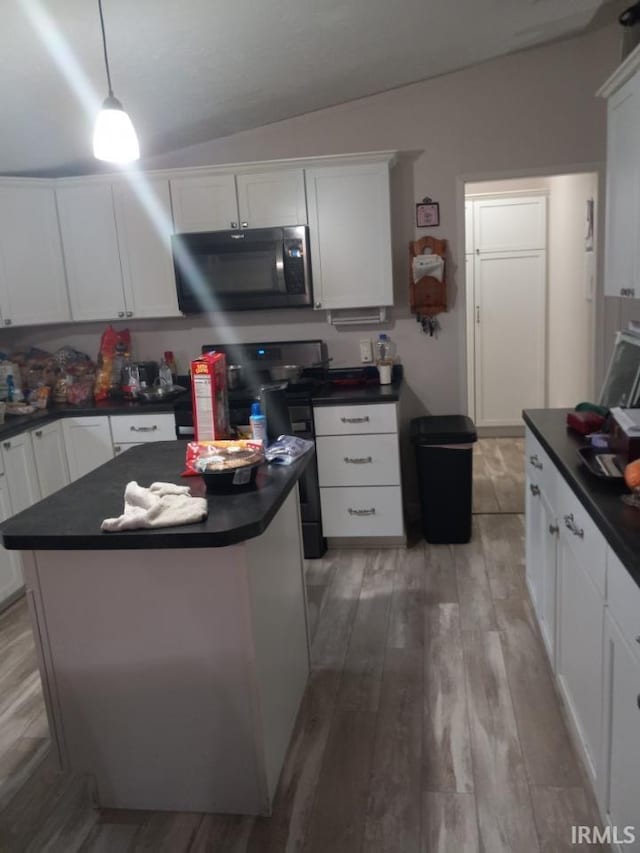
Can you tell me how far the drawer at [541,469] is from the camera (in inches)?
87.9

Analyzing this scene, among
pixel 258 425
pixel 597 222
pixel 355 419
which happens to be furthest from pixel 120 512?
pixel 597 222

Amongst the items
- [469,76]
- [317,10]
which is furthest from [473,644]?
[469,76]

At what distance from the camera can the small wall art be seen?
12.8 feet

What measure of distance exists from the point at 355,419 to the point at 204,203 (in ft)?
4.87

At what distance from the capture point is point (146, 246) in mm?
3885

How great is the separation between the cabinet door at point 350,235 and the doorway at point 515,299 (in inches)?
76.8

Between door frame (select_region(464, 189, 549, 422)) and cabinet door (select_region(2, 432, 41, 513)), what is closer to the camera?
cabinet door (select_region(2, 432, 41, 513))

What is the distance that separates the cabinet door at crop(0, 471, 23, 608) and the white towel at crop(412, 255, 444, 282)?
2.47 metres

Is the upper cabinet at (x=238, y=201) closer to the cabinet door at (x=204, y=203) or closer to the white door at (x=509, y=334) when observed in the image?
the cabinet door at (x=204, y=203)

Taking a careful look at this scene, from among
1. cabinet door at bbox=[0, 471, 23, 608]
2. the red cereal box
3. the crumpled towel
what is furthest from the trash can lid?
cabinet door at bbox=[0, 471, 23, 608]

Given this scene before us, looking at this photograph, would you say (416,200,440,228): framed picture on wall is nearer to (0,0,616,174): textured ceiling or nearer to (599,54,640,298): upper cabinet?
(0,0,616,174): textured ceiling

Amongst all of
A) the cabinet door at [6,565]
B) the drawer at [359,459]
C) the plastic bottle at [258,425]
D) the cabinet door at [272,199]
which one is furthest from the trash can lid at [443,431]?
the cabinet door at [6,565]

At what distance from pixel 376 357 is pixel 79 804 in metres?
2.80

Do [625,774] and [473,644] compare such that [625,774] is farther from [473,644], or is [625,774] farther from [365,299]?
[365,299]
